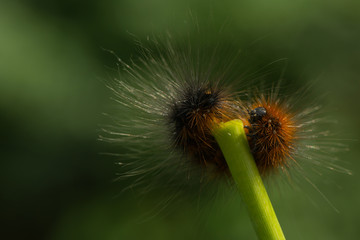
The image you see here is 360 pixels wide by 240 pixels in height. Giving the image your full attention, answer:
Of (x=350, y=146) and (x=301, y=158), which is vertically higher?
(x=350, y=146)

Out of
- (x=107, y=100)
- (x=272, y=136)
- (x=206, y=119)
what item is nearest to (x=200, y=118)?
(x=206, y=119)

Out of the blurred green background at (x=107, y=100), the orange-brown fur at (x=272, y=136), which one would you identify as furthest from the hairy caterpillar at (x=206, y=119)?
the blurred green background at (x=107, y=100)

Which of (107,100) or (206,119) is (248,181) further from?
(107,100)

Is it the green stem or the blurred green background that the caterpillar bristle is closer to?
the green stem

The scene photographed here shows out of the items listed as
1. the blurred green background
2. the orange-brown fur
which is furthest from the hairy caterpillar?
the blurred green background

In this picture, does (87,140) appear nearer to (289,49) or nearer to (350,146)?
(289,49)

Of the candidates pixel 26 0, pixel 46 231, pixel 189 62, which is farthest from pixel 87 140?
pixel 189 62
